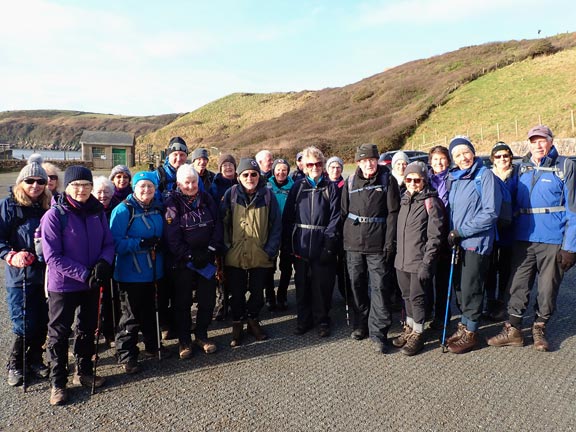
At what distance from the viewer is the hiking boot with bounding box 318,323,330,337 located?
4.74 metres

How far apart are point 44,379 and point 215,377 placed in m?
1.63

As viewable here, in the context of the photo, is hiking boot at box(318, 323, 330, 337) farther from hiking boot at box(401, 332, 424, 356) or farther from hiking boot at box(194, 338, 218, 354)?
hiking boot at box(194, 338, 218, 354)

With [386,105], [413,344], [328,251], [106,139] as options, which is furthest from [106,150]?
[413,344]

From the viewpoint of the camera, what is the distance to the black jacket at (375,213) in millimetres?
4461

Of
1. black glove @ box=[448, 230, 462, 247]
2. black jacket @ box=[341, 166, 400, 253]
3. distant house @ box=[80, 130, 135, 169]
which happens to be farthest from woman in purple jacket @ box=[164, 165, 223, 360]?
distant house @ box=[80, 130, 135, 169]

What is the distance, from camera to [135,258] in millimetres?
4020

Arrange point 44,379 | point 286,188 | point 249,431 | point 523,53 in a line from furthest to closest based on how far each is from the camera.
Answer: point 523,53
point 286,188
point 44,379
point 249,431

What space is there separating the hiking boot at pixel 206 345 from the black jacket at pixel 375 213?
1.94m

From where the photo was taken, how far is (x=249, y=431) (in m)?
3.03

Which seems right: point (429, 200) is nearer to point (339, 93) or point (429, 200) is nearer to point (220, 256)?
point (220, 256)

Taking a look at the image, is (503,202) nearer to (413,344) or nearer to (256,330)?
(413,344)

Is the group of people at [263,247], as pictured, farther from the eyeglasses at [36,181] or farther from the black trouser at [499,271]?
the black trouser at [499,271]

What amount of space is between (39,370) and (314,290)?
303cm

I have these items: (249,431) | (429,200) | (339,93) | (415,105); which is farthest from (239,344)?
(339,93)
